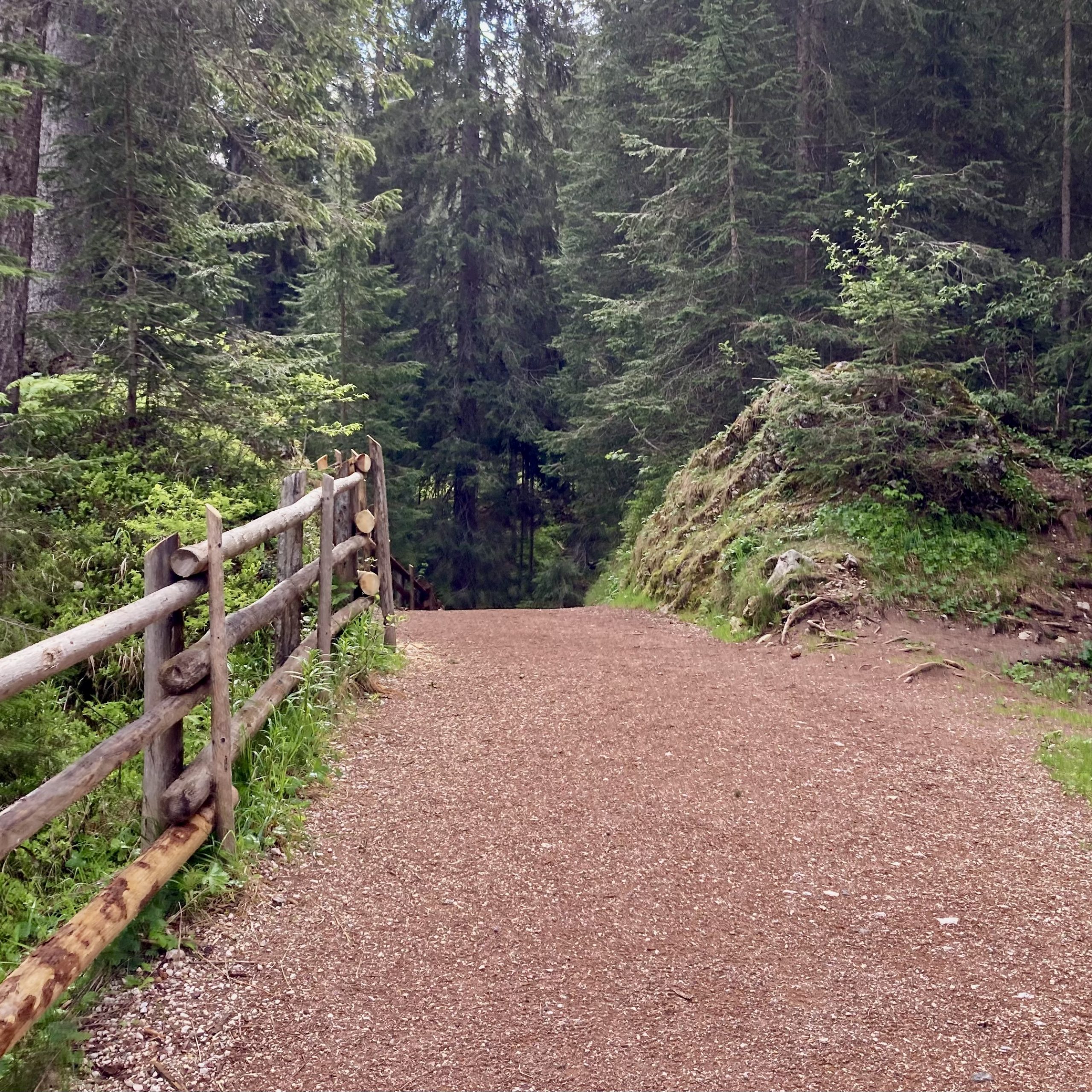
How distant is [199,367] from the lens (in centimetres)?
928

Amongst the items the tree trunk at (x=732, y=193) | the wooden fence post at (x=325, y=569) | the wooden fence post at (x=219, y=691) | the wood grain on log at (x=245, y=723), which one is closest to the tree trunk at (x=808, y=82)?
the tree trunk at (x=732, y=193)

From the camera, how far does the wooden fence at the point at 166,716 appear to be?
2.92 metres

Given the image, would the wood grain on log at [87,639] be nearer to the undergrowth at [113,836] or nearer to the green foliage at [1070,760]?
the undergrowth at [113,836]

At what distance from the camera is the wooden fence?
2916 millimetres

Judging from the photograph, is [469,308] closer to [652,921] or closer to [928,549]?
[928,549]

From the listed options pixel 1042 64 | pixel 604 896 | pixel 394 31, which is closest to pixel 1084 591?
pixel 604 896

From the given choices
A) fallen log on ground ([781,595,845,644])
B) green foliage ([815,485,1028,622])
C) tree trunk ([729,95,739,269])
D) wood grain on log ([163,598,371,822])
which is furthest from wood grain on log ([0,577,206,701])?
tree trunk ([729,95,739,269])

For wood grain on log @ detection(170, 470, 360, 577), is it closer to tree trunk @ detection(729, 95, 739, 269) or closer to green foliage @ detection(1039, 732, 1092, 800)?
green foliage @ detection(1039, 732, 1092, 800)

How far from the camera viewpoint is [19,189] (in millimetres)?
8930

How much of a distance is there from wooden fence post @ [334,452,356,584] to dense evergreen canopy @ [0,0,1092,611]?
173 cm

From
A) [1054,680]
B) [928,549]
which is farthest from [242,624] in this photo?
[928,549]

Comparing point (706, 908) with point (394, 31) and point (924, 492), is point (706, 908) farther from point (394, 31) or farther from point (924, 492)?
point (394, 31)

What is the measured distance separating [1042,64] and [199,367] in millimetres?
17578

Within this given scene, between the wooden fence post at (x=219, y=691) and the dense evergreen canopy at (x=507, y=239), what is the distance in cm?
290
